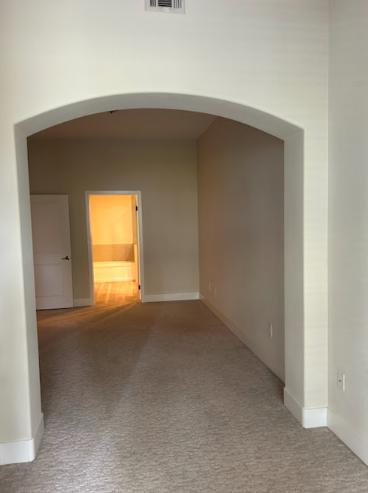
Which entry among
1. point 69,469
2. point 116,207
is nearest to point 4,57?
point 69,469

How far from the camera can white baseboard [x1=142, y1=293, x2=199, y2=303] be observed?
21.8 feet

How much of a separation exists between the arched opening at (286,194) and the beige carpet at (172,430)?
0.92 feet

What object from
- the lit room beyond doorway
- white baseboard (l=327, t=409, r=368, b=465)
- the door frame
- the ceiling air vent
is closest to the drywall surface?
the lit room beyond doorway

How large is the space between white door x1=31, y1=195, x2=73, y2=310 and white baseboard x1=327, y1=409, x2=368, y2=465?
16.2 feet

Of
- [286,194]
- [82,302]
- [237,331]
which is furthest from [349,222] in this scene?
[82,302]

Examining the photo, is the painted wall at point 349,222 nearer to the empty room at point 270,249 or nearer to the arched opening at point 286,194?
the empty room at point 270,249

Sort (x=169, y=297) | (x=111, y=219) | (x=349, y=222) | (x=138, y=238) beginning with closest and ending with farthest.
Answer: (x=349, y=222) < (x=138, y=238) < (x=169, y=297) < (x=111, y=219)

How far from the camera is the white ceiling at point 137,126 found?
192 inches

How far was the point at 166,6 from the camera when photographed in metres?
2.21

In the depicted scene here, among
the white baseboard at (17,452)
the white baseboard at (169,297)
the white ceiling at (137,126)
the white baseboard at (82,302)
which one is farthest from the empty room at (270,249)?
the white baseboard at (169,297)

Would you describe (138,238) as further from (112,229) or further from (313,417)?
(313,417)

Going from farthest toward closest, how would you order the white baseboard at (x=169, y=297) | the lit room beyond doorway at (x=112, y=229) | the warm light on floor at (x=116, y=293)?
1. the lit room beyond doorway at (x=112, y=229)
2. the warm light on floor at (x=116, y=293)
3. the white baseboard at (x=169, y=297)

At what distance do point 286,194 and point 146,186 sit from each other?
13.7 ft

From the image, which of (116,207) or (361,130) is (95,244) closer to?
(116,207)
